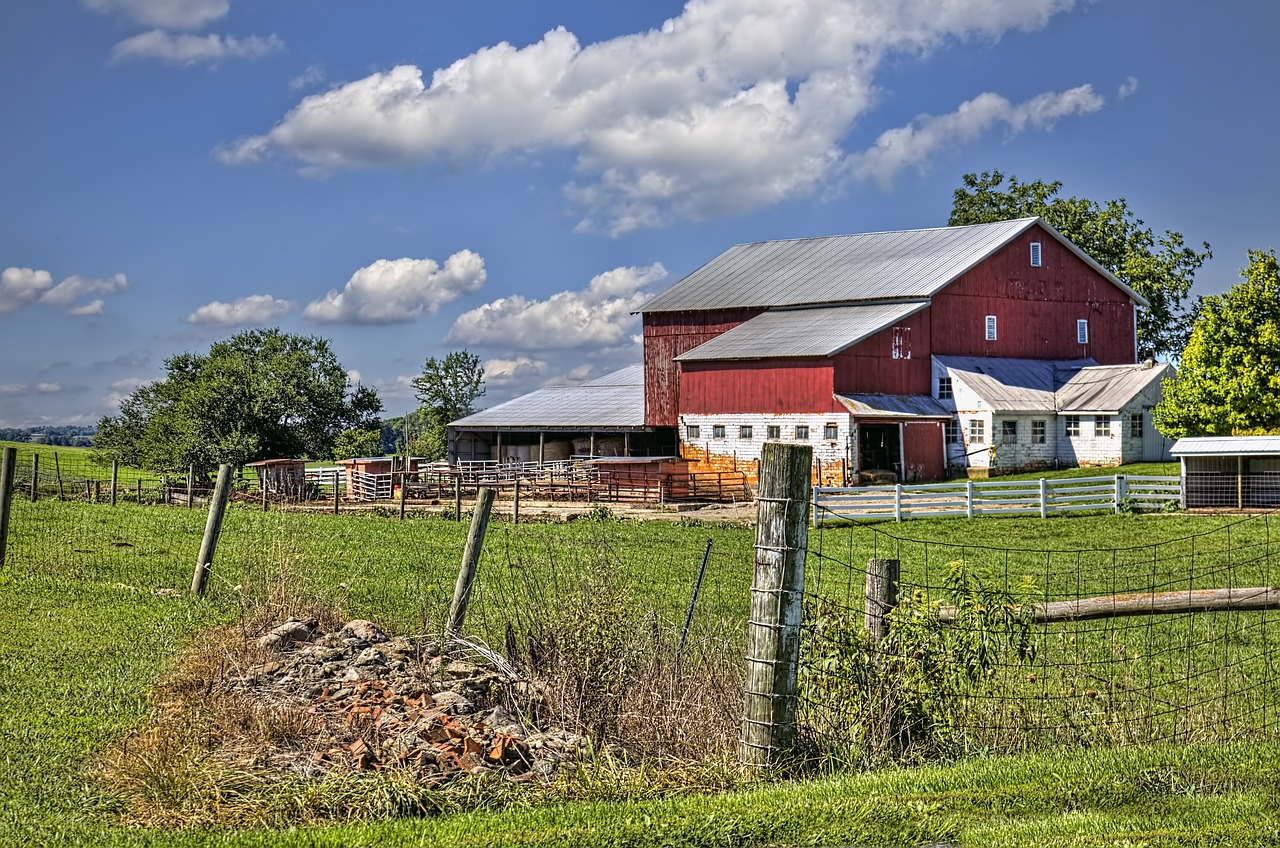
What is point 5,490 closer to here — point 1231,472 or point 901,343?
point 1231,472

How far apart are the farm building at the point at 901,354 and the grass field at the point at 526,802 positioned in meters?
22.9

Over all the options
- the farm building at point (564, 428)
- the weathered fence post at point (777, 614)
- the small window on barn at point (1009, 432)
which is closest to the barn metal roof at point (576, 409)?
the farm building at point (564, 428)

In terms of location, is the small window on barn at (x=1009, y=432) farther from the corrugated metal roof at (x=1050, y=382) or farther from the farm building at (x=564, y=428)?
the farm building at (x=564, y=428)

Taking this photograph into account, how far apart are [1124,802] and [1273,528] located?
21.1 metres

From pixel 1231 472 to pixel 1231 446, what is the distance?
81 cm

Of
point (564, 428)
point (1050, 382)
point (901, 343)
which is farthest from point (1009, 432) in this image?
point (564, 428)

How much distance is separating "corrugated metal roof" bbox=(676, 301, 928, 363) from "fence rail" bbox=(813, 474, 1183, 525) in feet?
36.5

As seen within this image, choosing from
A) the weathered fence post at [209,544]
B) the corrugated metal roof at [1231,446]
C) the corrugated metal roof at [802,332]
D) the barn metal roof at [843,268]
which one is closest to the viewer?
the weathered fence post at [209,544]

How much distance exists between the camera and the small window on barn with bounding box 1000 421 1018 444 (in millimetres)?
43562

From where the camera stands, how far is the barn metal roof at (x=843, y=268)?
156 ft

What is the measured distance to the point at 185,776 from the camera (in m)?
6.77

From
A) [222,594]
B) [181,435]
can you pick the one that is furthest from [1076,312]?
[222,594]

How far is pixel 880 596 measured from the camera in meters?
7.77

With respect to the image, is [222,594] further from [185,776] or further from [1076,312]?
[1076,312]
